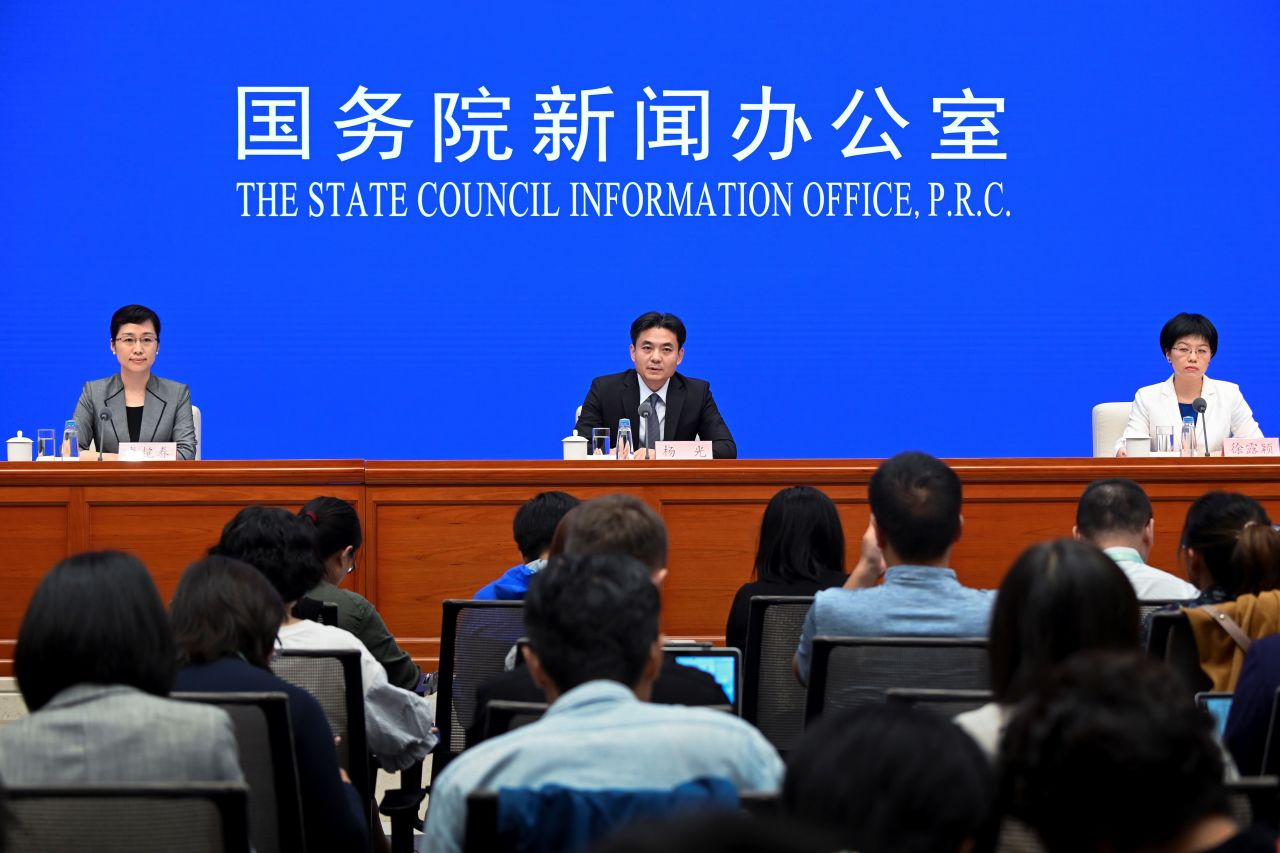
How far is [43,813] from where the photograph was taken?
1372 millimetres

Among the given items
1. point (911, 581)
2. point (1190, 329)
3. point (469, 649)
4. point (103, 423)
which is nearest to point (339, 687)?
point (469, 649)

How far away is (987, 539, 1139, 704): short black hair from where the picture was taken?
164cm

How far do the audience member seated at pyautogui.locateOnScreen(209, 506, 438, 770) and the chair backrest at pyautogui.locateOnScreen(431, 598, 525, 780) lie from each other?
0.41 ft

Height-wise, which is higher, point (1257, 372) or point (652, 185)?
point (652, 185)

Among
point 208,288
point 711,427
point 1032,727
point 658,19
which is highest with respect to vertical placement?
point 658,19

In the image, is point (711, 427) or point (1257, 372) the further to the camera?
point (1257, 372)

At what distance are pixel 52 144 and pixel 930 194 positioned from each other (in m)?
3.95

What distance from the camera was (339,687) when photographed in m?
2.33

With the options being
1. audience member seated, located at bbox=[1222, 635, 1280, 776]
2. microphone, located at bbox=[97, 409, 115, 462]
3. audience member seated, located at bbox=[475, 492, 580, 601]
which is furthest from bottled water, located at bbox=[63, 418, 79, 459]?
audience member seated, located at bbox=[1222, 635, 1280, 776]

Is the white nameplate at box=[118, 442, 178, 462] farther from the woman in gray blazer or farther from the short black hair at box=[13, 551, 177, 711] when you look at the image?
the short black hair at box=[13, 551, 177, 711]

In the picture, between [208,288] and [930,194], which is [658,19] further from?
[208,288]

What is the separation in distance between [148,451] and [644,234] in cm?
257

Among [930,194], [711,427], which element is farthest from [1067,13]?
[711,427]

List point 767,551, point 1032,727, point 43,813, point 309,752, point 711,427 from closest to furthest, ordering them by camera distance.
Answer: point 1032,727 < point 43,813 < point 309,752 < point 767,551 < point 711,427
